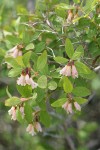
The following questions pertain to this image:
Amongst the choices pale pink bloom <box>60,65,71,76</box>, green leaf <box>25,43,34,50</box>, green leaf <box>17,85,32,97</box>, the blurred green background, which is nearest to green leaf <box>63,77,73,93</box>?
pale pink bloom <box>60,65,71,76</box>

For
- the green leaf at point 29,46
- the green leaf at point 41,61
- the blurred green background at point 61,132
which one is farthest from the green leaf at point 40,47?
the blurred green background at point 61,132

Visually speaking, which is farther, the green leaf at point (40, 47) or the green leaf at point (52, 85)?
the green leaf at point (40, 47)

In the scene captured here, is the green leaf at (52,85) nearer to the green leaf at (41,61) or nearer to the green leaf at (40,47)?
the green leaf at (41,61)

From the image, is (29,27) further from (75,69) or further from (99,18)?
(75,69)

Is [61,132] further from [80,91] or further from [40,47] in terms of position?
[80,91]

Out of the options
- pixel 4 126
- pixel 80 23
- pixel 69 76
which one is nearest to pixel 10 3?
pixel 4 126

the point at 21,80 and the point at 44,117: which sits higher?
the point at 21,80

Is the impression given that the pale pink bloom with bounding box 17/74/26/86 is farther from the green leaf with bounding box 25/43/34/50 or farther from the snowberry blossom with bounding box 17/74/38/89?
the green leaf with bounding box 25/43/34/50

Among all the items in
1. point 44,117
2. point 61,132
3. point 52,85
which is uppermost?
point 52,85

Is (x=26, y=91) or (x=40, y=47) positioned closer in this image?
(x=26, y=91)

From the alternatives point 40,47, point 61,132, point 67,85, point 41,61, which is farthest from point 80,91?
point 61,132
